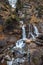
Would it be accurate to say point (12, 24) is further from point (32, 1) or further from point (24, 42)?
point (32, 1)

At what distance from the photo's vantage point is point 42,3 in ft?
109

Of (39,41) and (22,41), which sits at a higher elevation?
(39,41)

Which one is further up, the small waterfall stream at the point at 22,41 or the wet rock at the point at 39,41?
the wet rock at the point at 39,41

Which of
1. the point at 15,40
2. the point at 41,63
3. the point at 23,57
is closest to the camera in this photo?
the point at 41,63

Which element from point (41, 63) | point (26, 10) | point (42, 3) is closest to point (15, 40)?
point (41, 63)

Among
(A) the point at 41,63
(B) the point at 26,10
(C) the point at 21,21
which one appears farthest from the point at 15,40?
(B) the point at 26,10

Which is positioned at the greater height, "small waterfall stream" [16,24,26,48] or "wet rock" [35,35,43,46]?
"wet rock" [35,35,43,46]

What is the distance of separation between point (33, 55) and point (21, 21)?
928 centimetres

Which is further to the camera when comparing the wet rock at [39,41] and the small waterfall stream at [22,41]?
the small waterfall stream at [22,41]

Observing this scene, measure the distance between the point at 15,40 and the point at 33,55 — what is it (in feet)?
17.8

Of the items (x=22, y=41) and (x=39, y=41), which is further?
(x=22, y=41)

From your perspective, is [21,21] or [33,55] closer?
[33,55]

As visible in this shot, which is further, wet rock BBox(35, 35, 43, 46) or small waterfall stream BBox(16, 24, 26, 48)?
small waterfall stream BBox(16, 24, 26, 48)

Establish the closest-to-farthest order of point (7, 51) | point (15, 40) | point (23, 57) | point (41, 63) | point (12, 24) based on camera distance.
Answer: point (41, 63), point (23, 57), point (7, 51), point (15, 40), point (12, 24)
